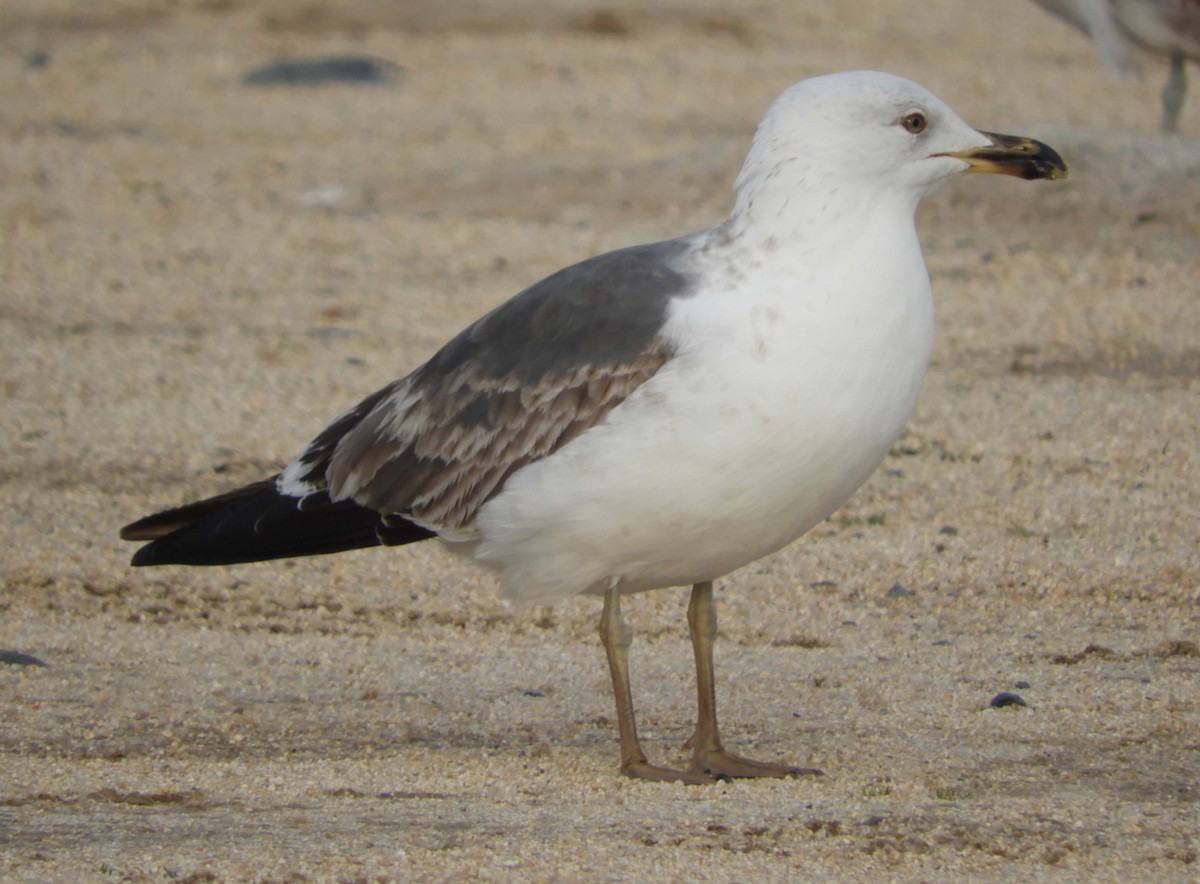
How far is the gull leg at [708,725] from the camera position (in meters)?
4.64

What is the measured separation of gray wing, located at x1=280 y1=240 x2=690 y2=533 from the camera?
445 centimetres

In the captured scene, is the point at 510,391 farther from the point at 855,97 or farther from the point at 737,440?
the point at 855,97

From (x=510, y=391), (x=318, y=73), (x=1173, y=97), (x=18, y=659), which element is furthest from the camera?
(x=318, y=73)

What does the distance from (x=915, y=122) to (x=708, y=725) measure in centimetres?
156

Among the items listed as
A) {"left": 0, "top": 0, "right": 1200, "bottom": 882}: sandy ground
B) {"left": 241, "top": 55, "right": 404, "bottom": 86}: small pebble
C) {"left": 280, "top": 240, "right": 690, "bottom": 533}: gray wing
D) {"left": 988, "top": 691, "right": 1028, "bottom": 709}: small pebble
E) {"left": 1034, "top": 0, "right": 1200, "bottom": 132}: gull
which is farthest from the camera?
{"left": 241, "top": 55, "right": 404, "bottom": 86}: small pebble

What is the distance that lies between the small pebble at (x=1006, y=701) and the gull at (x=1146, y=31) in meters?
8.23

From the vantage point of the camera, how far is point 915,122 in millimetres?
4574

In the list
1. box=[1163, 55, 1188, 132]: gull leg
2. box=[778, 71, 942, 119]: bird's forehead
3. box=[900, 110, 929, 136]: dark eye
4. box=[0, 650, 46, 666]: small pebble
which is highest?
box=[778, 71, 942, 119]: bird's forehead

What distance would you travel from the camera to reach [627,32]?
18781 mm

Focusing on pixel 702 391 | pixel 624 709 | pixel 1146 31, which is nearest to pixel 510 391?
pixel 702 391

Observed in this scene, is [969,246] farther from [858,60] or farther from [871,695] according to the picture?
[858,60]

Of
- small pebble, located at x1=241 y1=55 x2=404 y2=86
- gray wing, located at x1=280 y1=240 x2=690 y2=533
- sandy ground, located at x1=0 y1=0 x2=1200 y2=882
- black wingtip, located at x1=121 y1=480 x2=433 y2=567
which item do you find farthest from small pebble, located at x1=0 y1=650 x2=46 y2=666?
small pebble, located at x1=241 y1=55 x2=404 y2=86

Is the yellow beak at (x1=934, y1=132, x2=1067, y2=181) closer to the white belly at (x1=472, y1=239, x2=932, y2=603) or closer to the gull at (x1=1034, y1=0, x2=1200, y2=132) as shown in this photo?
the white belly at (x1=472, y1=239, x2=932, y2=603)

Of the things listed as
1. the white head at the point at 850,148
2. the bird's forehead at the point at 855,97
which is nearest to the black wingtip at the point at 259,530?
the white head at the point at 850,148
